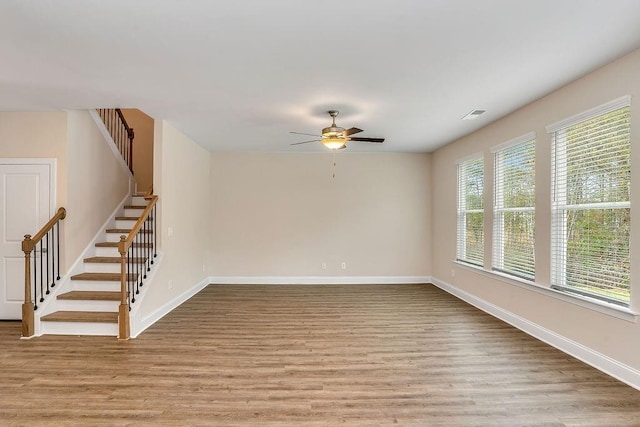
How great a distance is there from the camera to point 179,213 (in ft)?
16.8

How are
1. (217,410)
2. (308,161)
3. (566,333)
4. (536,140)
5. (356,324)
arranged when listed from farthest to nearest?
1. (308,161)
2. (356,324)
3. (536,140)
4. (566,333)
5. (217,410)

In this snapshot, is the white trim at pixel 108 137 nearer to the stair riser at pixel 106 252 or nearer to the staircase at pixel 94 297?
the staircase at pixel 94 297

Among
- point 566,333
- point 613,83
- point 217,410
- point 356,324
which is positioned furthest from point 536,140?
point 217,410

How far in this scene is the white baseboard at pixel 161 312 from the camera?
12.4 ft

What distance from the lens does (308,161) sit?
681cm

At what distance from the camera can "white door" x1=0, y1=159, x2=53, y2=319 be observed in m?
4.20

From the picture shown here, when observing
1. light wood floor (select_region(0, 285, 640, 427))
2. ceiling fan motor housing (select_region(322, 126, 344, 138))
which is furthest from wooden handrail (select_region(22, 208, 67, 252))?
ceiling fan motor housing (select_region(322, 126, 344, 138))

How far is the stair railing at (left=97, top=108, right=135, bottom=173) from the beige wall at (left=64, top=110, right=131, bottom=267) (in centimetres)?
52

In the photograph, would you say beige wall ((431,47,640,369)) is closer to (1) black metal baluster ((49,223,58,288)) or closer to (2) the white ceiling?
(2) the white ceiling

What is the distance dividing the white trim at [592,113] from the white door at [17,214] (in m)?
5.99

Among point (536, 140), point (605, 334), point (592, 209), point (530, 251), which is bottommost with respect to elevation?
point (605, 334)

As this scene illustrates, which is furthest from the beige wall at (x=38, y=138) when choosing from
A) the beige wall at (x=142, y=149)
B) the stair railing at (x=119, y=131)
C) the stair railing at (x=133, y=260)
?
the beige wall at (x=142, y=149)

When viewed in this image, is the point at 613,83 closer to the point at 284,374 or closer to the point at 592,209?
the point at 592,209

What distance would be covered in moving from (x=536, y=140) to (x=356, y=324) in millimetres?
3086
